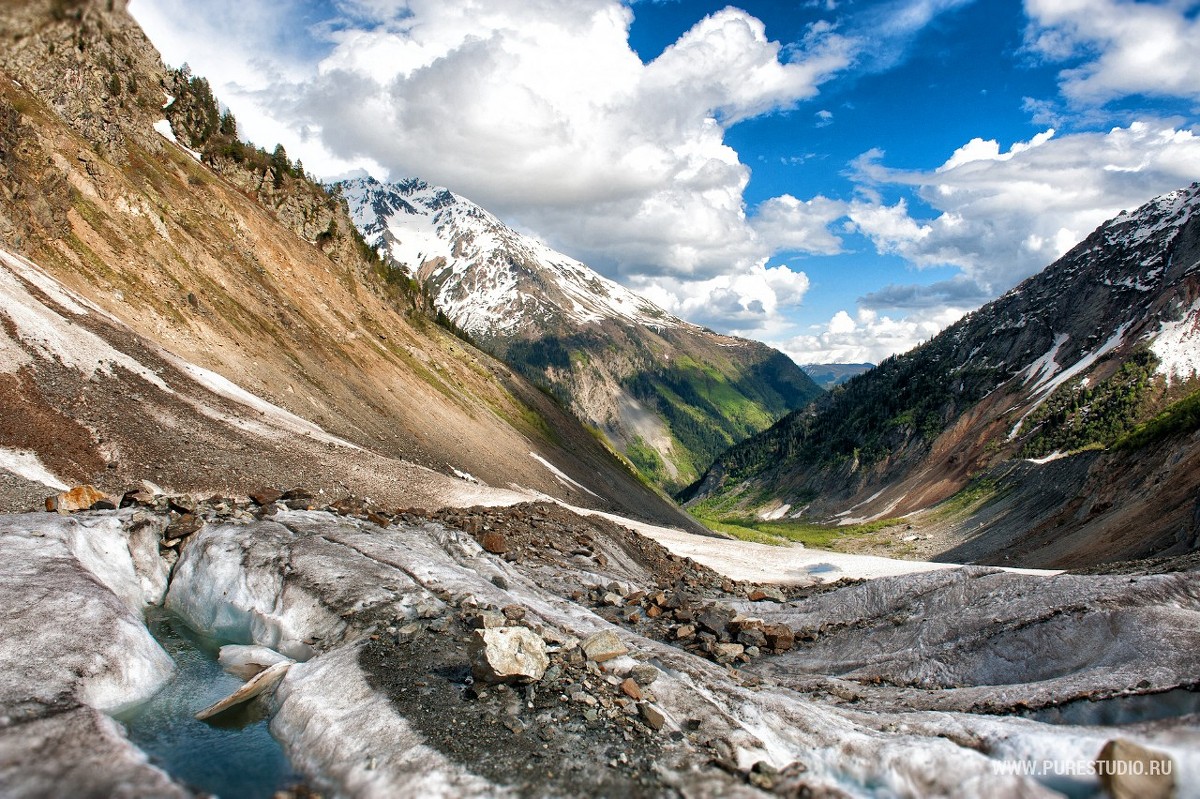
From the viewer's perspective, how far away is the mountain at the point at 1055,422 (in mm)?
47375

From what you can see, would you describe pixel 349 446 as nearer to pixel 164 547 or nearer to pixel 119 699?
pixel 164 547

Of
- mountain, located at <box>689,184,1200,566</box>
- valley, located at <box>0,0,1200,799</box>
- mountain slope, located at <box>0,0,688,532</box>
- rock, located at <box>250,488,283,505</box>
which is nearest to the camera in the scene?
valley, located at <box>0,0,1200,799</box>

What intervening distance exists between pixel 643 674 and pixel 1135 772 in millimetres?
7859

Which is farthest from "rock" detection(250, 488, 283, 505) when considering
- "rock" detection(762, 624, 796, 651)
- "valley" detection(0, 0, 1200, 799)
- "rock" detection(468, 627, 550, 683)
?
"rock" detection(762, 624, 796, 651)

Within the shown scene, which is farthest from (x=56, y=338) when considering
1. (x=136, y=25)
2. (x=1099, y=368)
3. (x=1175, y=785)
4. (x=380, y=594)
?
(x=1099, y=368)

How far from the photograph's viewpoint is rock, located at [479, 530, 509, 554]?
1037 inches

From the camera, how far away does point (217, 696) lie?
548 inches

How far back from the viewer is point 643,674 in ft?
42.7

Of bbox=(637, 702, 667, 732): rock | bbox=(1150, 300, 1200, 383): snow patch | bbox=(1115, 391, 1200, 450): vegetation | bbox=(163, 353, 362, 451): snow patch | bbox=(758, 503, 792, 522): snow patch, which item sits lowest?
bbox=(758, 503, 792, 522): snow patch

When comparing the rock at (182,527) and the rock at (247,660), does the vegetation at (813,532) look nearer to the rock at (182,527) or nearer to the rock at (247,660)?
the rock at (182,527)

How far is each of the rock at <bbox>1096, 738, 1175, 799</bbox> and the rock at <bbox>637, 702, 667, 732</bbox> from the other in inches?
253

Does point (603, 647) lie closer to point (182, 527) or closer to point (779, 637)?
point (779, 637)

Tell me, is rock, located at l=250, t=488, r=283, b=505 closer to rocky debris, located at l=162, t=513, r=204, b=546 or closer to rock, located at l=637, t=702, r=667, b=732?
rocky debris, located at l=162, t=513, r=204, b=546

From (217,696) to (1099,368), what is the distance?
122332 mm
